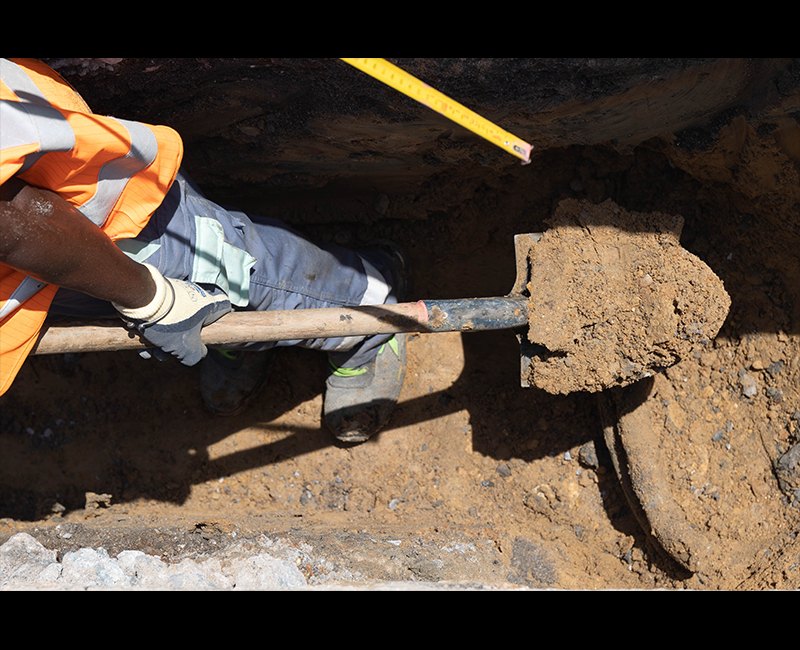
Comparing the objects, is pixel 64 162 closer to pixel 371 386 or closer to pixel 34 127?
pixel 34 127

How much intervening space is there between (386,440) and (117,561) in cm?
135

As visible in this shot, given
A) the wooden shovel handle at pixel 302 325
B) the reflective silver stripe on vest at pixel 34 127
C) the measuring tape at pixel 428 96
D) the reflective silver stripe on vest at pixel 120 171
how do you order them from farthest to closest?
the wooden shovel handle at pixel 302 325
the measuring tape at pixel 428 96
the reflective silver stripe on vest at pixel 120 171
the reflective silver stripe on vest at pixel 34 127

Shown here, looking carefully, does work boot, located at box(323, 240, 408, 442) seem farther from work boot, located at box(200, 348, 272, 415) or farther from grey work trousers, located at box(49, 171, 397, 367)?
work boot, located at box(200, 348, 272, 415)

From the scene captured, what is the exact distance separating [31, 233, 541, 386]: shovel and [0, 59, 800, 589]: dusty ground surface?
66 cm

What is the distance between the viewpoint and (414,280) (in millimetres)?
2830

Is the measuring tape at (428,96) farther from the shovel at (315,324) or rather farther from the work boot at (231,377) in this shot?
the work boot at (231,377)

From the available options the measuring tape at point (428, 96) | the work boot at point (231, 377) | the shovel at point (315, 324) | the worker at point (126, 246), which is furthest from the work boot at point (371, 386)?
the measuring tape at point (428, 96)

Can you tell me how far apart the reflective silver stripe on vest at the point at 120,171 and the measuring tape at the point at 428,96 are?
543 mm

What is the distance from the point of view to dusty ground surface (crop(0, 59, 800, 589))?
6.25 ft

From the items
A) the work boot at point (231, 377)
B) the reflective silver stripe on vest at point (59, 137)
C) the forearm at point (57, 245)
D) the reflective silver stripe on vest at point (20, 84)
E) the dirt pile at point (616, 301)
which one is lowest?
the work boot at point (231, 377)

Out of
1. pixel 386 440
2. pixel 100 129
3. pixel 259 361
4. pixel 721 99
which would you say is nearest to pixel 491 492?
pixel 386 440

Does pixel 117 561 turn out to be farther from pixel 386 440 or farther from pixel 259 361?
pixel 386 440

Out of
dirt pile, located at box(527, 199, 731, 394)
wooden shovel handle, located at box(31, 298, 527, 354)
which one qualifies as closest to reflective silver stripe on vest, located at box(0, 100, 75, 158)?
wooden shovel handle, located at box(31, 298, 527, 354)

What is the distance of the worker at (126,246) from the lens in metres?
1.18
